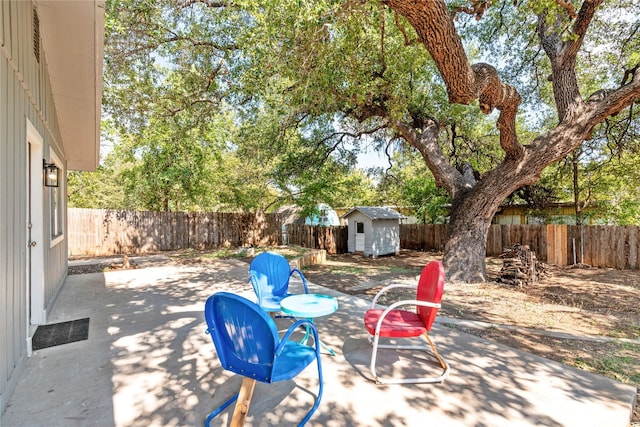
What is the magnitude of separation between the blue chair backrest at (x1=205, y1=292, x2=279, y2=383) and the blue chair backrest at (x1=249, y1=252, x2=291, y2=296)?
1.61 m

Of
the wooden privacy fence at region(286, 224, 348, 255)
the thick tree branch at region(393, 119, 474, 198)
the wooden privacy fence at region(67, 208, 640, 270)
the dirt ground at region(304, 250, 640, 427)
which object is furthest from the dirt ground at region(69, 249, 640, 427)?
the wooden privacy fence at region(286, 224, 348, 255)

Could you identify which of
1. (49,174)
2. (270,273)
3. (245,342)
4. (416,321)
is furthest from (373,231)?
(245,342)

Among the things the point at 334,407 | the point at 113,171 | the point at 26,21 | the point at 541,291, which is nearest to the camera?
the point at 334,407

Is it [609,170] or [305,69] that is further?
[609,170]

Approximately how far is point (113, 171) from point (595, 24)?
23.9 meters

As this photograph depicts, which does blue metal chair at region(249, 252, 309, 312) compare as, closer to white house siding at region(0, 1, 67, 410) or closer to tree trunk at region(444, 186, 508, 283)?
white house siding at region(0, 1, 67, 410)

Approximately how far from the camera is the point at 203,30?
652cm

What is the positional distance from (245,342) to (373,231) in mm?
11369

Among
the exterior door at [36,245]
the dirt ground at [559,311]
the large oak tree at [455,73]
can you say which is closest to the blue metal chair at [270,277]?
the dirt ground at [559,311]

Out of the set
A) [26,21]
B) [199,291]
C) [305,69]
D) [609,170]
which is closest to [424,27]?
[305,69]

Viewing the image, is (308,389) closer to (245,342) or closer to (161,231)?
(245,342)

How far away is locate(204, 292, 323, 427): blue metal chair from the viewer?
1.76 metres

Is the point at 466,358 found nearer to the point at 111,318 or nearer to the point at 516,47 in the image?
the point at 111,318

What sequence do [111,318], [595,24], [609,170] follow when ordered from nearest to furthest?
1. [111,318]
2. [595,24]
3. [609,170]
